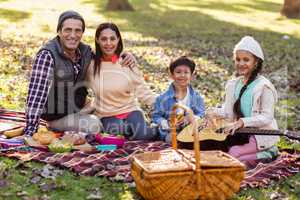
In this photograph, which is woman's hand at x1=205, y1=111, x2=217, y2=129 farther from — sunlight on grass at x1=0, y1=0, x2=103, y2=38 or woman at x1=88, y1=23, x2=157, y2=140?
sunlight on grass at x1=0, y1=0, x2=103, y2=38

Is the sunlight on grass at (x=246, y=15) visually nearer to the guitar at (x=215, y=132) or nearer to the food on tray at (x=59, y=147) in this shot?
the guitar at (x=215, y=132)

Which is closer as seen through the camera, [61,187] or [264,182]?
[61,187]

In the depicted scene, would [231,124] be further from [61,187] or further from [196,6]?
[196,6]

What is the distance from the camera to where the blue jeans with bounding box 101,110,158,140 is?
7.64 meters

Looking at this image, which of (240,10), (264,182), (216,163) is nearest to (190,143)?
(264,182)

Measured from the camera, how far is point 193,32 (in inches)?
839

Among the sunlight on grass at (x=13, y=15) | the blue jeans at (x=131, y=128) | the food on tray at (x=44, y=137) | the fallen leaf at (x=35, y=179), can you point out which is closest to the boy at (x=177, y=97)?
the blue jeans at (x=131, y=128)

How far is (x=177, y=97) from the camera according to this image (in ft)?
25.5

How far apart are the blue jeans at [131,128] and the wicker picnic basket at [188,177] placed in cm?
210

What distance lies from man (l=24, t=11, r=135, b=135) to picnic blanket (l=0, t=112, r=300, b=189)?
738 mm

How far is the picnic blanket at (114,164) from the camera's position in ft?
20.2

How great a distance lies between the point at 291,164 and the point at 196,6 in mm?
23917

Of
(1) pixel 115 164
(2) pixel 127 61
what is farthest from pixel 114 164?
(2) pixel 127 61

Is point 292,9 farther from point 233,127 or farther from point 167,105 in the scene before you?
point 233,127
